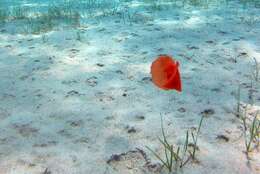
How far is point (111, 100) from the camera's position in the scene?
4.07 metres

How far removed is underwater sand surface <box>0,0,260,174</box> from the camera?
296 cm

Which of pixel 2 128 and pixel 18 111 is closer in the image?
pixel 2 128

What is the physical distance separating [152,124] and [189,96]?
2.62 ft

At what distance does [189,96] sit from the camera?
4.02 meters

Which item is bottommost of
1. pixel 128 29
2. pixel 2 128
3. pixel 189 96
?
pixel 2 128

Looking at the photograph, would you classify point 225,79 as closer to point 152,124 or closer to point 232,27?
point 152,124

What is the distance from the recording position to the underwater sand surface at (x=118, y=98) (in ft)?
9.72

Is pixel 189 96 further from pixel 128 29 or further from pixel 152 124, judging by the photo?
pixel 128 29

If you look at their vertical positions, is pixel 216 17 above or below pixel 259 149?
above

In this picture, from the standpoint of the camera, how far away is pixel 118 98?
410cm

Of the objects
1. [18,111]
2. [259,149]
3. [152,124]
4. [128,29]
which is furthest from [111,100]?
[128,29]

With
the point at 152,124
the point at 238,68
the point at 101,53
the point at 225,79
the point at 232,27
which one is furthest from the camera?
the point at 232,27

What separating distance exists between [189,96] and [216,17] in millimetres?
4409

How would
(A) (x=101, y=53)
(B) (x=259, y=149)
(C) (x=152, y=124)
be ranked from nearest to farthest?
(B) (x=259, y=149), (C) (x=152, y=124), (A) (x=101, y=53)
